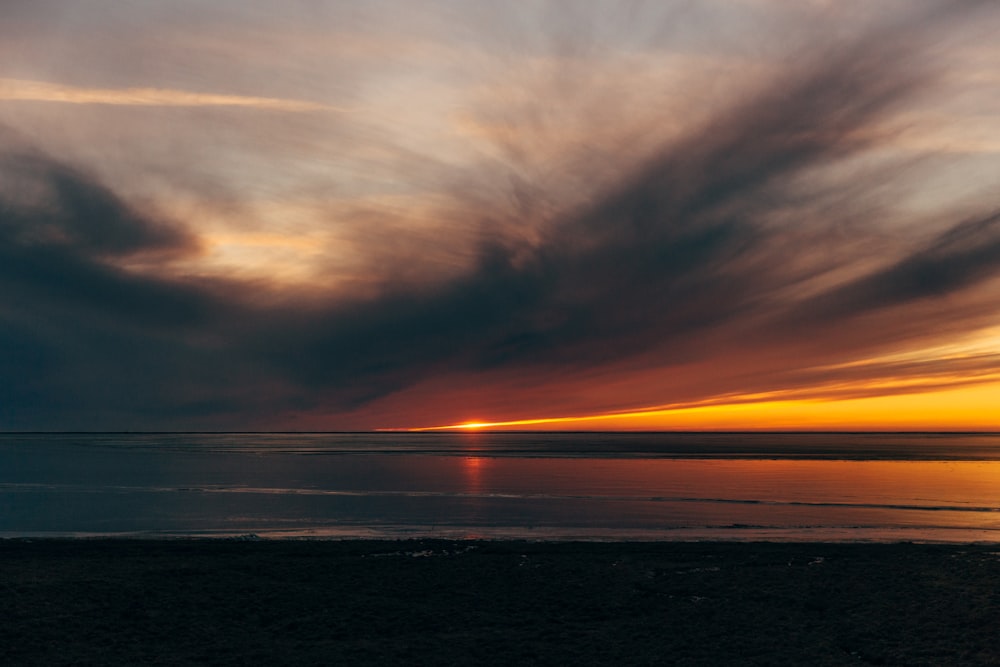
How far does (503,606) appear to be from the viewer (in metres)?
18.0

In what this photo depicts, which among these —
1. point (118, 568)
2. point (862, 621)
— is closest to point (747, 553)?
point (862, 621)

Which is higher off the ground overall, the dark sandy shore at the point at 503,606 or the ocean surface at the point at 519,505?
the ocean surface at the point at 519,505

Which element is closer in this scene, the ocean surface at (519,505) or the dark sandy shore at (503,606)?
the dark sandy shore at (503,606)

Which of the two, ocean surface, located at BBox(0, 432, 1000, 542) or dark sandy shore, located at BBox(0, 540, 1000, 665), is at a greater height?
ocean surface, located at BBox(0, 432, 1000, 542)

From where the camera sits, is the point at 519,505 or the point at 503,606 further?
the point at 519,505

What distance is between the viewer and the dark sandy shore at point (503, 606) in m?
14.4

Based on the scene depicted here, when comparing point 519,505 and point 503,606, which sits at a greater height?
point 519,505

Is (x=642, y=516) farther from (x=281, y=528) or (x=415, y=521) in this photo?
(x=281, y=528)

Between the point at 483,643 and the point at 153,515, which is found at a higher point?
the point at 153,515

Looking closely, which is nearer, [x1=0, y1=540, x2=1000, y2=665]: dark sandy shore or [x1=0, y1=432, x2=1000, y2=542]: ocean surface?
[x1=0, y1=540, x2=1000, y2=665]: dark sandy shore

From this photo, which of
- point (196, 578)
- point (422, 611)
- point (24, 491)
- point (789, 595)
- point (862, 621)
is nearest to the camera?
point (862, 621)

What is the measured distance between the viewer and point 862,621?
53.6 ft

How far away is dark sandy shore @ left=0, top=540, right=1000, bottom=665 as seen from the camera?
47.2 ft

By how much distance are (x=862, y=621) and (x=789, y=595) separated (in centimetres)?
252
